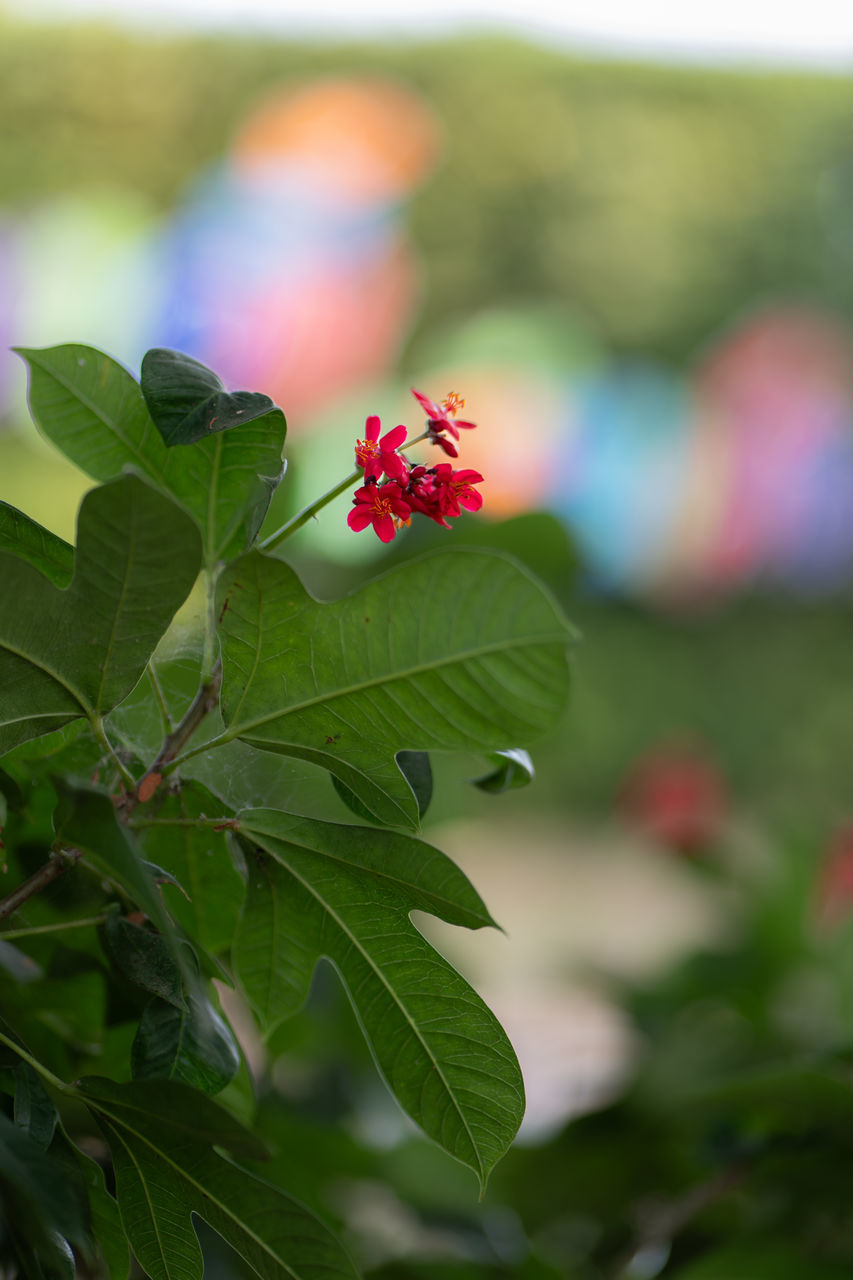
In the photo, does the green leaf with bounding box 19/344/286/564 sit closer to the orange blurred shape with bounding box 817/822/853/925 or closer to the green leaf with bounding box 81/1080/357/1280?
the green leaf with bounding box 81/1080/357/1280

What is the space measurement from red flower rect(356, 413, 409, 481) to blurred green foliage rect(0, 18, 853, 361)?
14.1ft

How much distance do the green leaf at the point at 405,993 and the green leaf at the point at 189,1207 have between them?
0.15ft

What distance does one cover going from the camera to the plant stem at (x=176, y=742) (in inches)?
12.6

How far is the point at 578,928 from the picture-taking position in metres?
3.51

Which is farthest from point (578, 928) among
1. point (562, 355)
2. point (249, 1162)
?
point (249, 1162)

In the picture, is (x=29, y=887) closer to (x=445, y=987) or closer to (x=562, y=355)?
(x=445, y=987)

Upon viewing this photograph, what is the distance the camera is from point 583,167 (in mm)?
4496

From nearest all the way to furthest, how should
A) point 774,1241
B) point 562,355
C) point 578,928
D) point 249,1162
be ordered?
point 249,1162
point 774,1241
point 578,928
point 562,355

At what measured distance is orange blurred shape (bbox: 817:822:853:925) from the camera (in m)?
1.21

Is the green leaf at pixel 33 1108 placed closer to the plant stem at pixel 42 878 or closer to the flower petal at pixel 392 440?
the plant stem at pixel 42 878

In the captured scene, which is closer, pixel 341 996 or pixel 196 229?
pixel 341 996

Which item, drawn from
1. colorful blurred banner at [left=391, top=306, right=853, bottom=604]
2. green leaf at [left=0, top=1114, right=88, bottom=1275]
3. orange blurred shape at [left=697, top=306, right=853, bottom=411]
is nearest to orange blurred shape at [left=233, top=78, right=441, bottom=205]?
colorful blurred banner at [left=391, top=306, right=853, bottom=604]

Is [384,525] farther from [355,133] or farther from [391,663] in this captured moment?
[355,133]

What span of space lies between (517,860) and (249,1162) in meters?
3.92
